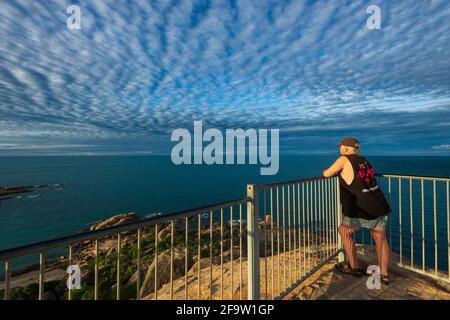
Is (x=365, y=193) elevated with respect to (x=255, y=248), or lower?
elevated

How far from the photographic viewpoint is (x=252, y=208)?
10.2ft

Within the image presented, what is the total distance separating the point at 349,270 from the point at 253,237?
2.38 meters

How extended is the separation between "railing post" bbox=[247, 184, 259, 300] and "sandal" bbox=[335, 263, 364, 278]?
2.06m

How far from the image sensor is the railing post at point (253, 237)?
3.11m

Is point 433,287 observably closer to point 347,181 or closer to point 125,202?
point 347,181

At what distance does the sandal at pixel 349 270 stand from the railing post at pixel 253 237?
2.06m

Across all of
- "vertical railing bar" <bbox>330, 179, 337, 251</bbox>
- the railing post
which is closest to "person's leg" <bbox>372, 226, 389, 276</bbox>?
"vertical railing bar" <bbox>330, 179, 337, 251</bbox>

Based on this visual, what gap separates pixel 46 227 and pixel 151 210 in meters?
16.0

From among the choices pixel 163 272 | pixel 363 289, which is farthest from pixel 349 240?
pixel 163 272

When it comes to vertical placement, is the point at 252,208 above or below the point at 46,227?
above

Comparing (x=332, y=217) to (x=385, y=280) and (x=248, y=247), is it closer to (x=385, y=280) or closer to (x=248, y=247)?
(x=385, y=280)

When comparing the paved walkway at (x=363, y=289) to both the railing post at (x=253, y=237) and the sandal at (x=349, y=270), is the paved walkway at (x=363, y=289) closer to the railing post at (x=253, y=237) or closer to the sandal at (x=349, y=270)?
the sandal at (x=349, y=270)

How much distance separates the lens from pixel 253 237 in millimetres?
3133
